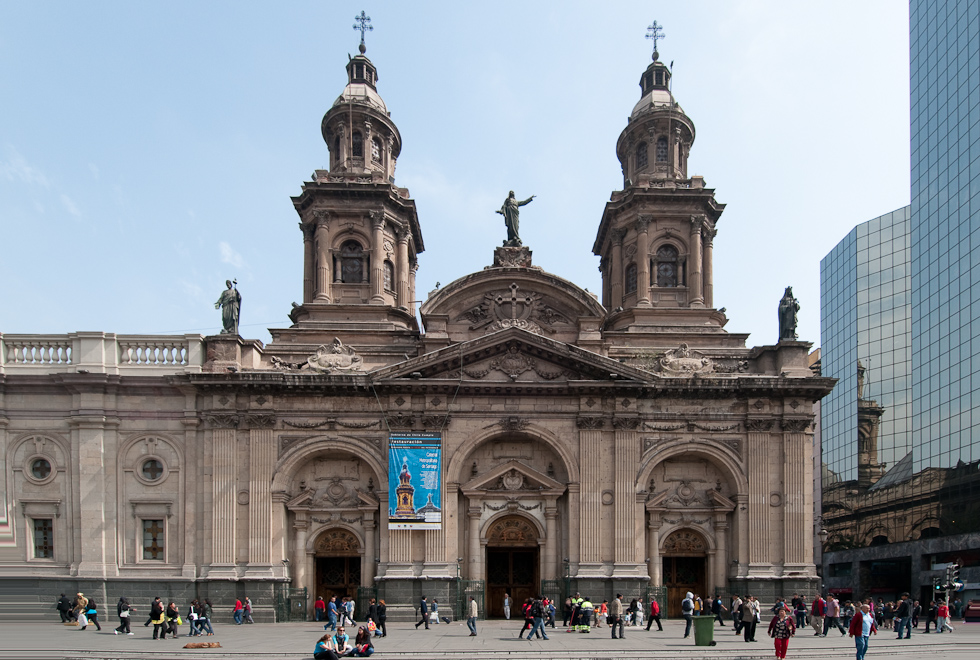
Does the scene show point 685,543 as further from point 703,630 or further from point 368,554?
point 368,554

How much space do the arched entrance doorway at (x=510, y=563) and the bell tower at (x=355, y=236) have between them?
33.1 feet

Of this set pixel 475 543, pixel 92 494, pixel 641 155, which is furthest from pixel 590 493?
pixel 92 494

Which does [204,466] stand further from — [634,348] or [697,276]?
[697,276]

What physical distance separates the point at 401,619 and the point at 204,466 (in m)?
10.4

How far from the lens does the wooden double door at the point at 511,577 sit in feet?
121

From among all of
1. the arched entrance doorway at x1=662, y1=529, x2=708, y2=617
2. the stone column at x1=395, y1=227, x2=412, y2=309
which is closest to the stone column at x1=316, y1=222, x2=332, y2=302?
the stone column at x1=395, y1=227, x2=412, y2=309

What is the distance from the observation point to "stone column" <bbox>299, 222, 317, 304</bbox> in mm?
43250

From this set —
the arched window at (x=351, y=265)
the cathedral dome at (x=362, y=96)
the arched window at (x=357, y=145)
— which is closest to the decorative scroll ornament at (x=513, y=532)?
the arched window at (x=351, y=265)

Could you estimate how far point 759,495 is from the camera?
3622 centimetres

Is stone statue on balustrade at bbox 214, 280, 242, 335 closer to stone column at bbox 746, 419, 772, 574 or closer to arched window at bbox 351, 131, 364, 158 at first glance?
arched window at bbox 351, 131, 364, 158

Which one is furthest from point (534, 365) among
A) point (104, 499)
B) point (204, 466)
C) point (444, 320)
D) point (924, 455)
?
point (924, 455)

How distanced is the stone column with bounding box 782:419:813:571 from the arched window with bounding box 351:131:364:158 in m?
25.0

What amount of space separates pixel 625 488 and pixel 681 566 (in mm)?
4757

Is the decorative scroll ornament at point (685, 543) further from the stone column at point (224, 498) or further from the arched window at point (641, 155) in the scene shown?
the arched window at point (641, 155)
